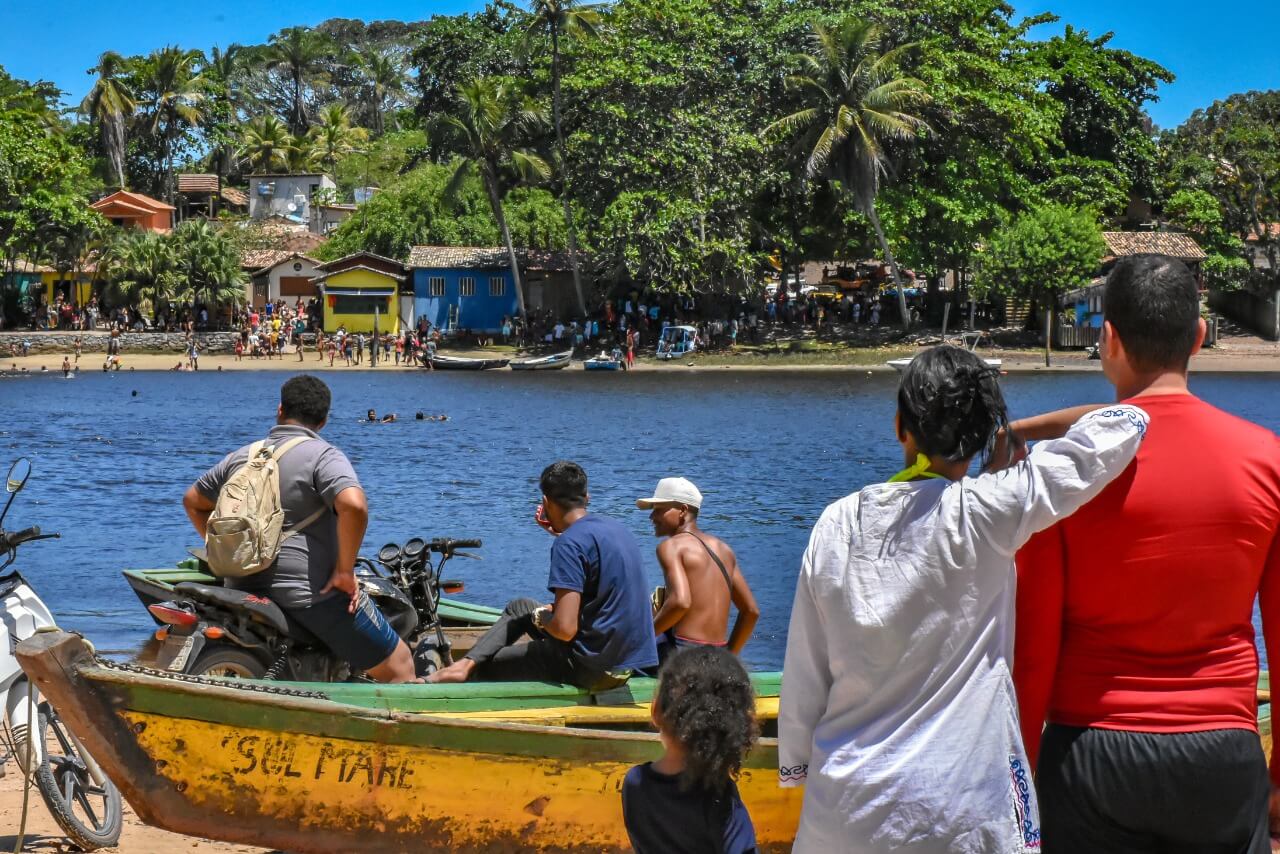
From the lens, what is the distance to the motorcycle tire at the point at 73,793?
6113mm

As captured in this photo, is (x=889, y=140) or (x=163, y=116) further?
(x=163, y=116)

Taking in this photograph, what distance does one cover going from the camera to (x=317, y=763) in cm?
589

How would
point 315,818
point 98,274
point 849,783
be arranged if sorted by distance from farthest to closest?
point 98,274, point 315,818, point 849,783

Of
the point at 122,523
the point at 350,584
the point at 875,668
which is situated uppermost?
the point at 875,668

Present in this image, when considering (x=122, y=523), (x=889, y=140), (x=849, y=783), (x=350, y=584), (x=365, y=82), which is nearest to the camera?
(x=849, y=783)

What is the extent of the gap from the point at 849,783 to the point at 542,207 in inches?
2481

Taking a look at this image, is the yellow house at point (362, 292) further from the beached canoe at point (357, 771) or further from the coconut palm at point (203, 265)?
the beached canoe at point (357, 771)

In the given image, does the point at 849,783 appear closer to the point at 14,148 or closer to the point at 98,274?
the point at 14,148

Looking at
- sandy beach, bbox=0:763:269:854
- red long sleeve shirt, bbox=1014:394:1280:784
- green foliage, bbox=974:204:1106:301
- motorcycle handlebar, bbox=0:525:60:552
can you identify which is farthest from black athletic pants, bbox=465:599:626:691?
green foliage, bbox=974:204:1106:301

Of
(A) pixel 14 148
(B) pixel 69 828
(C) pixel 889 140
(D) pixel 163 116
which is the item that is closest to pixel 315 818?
(B) pixel 69 828

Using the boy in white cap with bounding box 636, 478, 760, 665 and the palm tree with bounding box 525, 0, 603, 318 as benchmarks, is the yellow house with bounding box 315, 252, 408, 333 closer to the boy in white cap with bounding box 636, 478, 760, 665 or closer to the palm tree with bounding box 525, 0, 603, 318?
the palm tree with bounding box 525, 0, 603, 318

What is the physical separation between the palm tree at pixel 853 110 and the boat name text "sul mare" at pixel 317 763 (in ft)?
157

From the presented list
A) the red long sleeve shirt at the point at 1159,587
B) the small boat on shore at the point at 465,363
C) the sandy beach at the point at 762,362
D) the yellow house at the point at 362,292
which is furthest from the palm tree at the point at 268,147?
the red long sleeve shirt at the point at 1159,587

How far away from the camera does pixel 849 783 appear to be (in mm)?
3051
